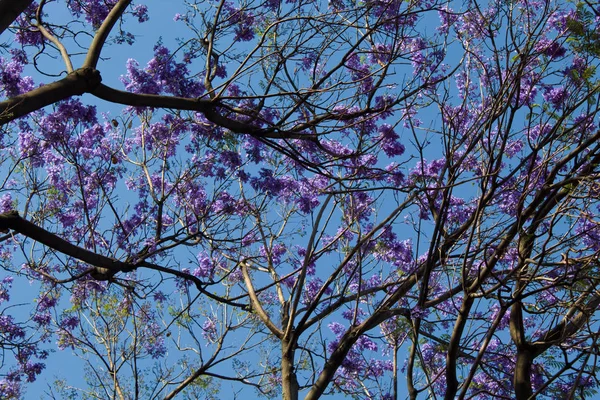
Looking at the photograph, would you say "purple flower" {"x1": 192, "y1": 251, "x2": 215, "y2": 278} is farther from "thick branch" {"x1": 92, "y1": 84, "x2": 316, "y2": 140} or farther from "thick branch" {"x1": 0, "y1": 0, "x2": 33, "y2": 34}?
"thick branch" {"x1": 0, "y1": 0, "x2": 33, "y2": 34}

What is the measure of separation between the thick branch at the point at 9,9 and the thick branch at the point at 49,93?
0.40 meters

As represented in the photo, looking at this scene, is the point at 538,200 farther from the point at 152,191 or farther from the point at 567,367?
the point at 152,191

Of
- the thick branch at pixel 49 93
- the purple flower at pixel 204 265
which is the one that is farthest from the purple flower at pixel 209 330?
the thick branch at pixel 49 93

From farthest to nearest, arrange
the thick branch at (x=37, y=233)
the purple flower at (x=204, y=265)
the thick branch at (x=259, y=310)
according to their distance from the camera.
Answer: the purple flower at (x=204, y=265) → the thick branch at (x=259, y=310) → the thick branch at (x=37, y=233)

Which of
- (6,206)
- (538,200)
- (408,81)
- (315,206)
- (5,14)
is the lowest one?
(538,200)

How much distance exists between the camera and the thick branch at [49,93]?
3.76 meters

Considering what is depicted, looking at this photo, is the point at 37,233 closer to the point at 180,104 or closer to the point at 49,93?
the point at 49,93

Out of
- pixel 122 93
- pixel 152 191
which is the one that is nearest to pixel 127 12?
pixel 152 191

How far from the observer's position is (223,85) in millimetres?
4363

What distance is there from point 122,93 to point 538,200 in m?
2.65

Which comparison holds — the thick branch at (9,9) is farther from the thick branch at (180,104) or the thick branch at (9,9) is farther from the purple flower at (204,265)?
the purple flower at (204,265)

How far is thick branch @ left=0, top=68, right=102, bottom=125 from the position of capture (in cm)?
376

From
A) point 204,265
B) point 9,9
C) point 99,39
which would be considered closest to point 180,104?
point 99,39

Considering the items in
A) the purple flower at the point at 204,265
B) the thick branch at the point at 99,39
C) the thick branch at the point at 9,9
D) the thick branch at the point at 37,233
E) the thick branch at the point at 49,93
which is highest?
the purple flower at the point at 204,265
